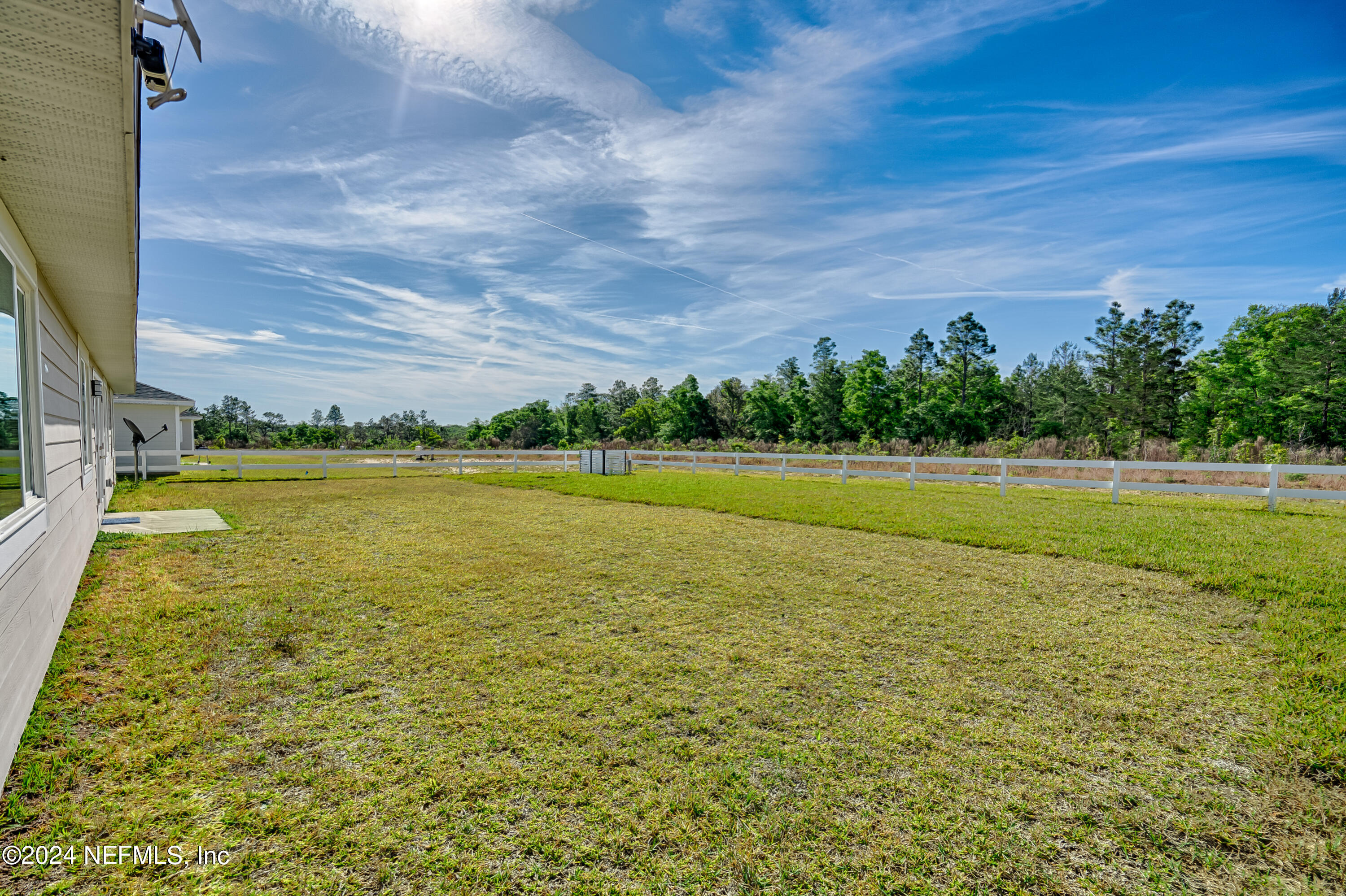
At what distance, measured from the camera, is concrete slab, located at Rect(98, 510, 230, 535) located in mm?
8023

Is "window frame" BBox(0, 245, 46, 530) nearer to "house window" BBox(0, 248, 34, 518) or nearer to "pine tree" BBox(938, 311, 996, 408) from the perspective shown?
"house window" BBox(0, 248, 34, 518)

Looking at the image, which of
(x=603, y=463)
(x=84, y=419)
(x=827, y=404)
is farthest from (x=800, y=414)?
(x=84, y=419)

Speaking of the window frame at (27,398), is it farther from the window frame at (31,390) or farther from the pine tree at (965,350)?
the pine tree at (965,350)

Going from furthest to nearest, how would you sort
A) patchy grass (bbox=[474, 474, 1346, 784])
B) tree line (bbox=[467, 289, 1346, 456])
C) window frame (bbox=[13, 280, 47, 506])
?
tree line (bbox=[467, 289, 1346, 456])
window frame (bbox=[13, 280, 47, 506])
patchy grass (bbox=[474, 474, 1346, 784])

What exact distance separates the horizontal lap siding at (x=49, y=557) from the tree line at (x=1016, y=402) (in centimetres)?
3042

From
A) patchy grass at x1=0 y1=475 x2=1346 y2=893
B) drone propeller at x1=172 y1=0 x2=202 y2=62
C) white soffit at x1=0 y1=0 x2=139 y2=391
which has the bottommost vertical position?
patchy grass at x1=0 y1=475 x2=1346 y2=893

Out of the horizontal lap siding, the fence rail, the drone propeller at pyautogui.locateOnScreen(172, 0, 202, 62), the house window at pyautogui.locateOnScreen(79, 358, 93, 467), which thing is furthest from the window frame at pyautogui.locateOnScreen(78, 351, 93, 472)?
the fence rail

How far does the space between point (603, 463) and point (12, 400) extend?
683 inches

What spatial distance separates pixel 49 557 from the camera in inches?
147

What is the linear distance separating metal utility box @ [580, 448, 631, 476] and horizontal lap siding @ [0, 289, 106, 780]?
567 inches

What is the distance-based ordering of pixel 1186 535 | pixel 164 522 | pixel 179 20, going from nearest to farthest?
pixel 179 20 → pixel 1186 535 → pixel 164 522

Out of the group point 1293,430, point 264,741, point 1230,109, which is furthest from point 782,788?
point 1293,430

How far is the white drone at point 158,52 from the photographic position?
220 cm

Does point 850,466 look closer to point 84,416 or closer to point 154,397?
point 84,416
